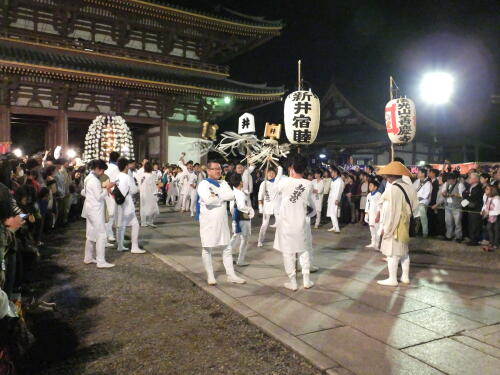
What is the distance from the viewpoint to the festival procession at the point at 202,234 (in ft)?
12.0

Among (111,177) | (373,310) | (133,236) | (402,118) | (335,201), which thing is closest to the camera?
(373,310)

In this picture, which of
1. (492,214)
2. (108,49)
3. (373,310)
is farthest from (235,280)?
(108,49)

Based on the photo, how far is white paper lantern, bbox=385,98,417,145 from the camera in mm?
11852

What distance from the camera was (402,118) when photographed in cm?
1191

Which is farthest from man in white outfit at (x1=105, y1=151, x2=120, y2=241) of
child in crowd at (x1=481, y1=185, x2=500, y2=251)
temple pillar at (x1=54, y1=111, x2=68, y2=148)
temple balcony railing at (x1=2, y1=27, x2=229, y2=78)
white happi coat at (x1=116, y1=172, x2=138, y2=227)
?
temple balcony railing at (x1=2, y1=27, x2=229, y2=78)

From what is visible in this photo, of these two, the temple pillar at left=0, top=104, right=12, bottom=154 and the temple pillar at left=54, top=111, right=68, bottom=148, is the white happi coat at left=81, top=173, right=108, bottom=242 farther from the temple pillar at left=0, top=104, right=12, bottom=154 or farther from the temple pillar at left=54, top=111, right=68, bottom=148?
the temple pillar at left=54, top=111, right=68, bottom=148

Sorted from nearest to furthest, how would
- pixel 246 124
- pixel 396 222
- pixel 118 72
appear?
pixel 396 222 < pixel 246 124 < pixel 118 72

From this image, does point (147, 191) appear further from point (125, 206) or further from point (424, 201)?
point (424, 201)

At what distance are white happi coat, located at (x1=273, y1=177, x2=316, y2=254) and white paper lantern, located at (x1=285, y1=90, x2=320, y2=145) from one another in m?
5.13

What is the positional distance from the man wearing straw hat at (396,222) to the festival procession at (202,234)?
2cm

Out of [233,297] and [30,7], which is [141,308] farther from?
[30,7]

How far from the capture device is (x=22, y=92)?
49.1 feet

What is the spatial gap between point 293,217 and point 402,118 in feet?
26.7

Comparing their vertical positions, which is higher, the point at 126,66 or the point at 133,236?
the point at 126,66
